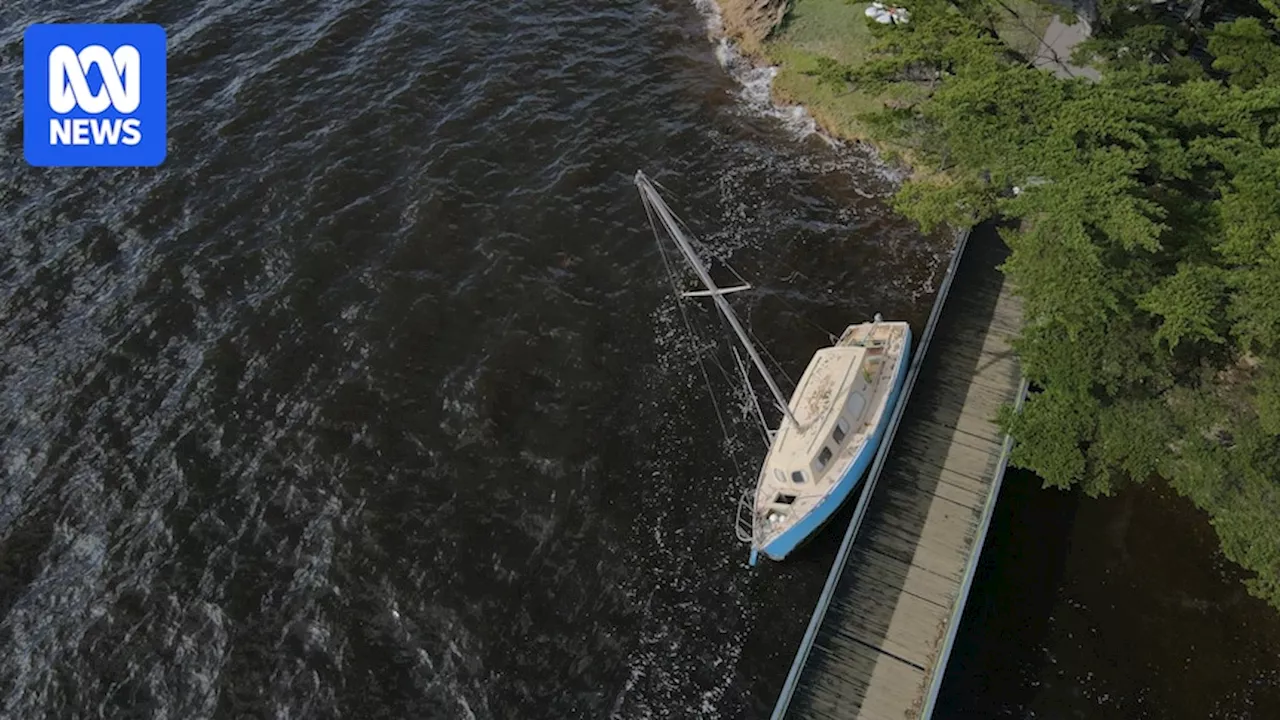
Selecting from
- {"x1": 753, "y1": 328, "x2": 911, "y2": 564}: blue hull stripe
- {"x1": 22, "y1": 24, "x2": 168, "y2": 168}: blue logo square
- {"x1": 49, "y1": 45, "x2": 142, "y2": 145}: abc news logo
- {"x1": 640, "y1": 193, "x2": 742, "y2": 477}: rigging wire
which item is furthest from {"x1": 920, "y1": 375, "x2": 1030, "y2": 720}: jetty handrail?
{"x1": 49, "y1": 45, "x2": 142, "y2": 145}: abc news logo

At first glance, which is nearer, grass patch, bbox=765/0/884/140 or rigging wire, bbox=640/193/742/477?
rigging wire, bbox=640/193/742/477

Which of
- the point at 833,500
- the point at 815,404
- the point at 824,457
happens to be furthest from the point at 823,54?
the point at 833,500

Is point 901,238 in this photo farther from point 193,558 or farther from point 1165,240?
point 193,558

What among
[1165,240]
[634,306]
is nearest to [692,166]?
[634,306]

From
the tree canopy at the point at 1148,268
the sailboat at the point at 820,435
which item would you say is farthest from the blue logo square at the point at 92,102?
the tree canopy at the point at 1148,268

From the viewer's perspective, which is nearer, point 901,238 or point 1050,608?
point 1050,608

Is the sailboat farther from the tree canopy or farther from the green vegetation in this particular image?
the green vegetation
